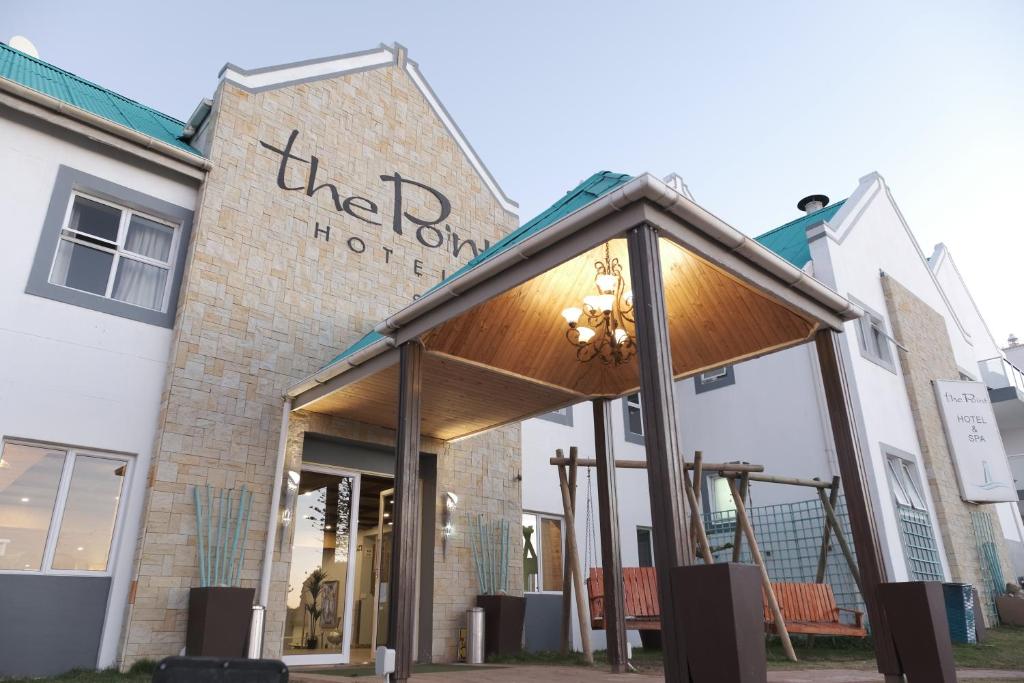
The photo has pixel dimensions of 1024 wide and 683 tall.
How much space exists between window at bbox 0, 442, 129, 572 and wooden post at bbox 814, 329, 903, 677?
6722 mm

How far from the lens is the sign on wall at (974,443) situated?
12.5 m

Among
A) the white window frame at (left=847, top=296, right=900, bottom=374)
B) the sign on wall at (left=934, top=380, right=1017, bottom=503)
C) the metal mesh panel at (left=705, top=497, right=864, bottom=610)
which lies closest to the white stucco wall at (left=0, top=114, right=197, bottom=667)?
the metal mesh panel at (left=705, top=497, right=864, bottom=610)

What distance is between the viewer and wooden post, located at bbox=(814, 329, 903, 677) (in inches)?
169

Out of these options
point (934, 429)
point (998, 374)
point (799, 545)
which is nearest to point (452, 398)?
point (799, 545)

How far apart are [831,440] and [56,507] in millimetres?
10690

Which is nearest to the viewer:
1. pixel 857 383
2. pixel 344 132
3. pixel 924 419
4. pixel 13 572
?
pixel 13 572

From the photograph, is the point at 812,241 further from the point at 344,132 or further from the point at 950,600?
the point at 344,132

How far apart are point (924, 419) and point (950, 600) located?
377 cm

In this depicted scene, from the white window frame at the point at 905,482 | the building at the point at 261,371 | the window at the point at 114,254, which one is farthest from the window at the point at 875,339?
the window at the point at 114,254

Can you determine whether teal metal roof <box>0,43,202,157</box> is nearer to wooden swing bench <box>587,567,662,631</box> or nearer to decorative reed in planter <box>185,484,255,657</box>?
decorative reed in planter <box>185,484,255,657</box>

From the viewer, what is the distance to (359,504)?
8984mm

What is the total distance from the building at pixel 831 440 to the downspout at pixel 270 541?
13.2ft

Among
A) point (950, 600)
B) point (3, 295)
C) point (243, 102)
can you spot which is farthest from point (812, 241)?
point (3, 295)

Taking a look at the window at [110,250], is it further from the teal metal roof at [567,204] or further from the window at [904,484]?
the window at [904,484]
